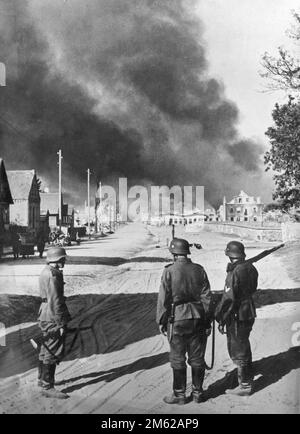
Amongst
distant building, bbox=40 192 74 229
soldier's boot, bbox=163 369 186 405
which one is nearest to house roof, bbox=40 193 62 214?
distant building, bbox=40 192 74 229

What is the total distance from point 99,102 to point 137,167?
1215 millimetres

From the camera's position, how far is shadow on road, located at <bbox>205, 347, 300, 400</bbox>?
223 inches

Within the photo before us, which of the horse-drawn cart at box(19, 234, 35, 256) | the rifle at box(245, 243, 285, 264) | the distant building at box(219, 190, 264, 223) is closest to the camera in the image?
the distant building at box(219, 190, 264, 223)

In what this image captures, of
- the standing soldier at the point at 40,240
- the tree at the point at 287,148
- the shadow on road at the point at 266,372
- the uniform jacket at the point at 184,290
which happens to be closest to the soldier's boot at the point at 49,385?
the uniform jacket at the point at 184,290

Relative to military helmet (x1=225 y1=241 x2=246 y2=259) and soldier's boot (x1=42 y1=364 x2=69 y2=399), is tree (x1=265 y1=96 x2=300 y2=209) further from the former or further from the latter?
soldier's boot (x1=42 y1=364 x2=69 y2=399)

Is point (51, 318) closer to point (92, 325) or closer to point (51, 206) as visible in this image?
point (92, 325)

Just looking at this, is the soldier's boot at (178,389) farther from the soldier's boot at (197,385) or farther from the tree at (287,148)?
the tree at (287,148)

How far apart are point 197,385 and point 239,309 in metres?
1.07

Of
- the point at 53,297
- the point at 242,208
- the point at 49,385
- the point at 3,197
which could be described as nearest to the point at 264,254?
the point at 242,208

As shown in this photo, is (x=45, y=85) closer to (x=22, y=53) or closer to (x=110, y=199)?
(x=22, y=53)

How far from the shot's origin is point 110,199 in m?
7.67

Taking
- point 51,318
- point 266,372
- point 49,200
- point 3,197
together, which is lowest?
point 266,372

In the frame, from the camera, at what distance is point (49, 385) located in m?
5.51

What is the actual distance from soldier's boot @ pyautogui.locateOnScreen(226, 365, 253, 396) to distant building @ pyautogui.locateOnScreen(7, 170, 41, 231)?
15.2 ft
